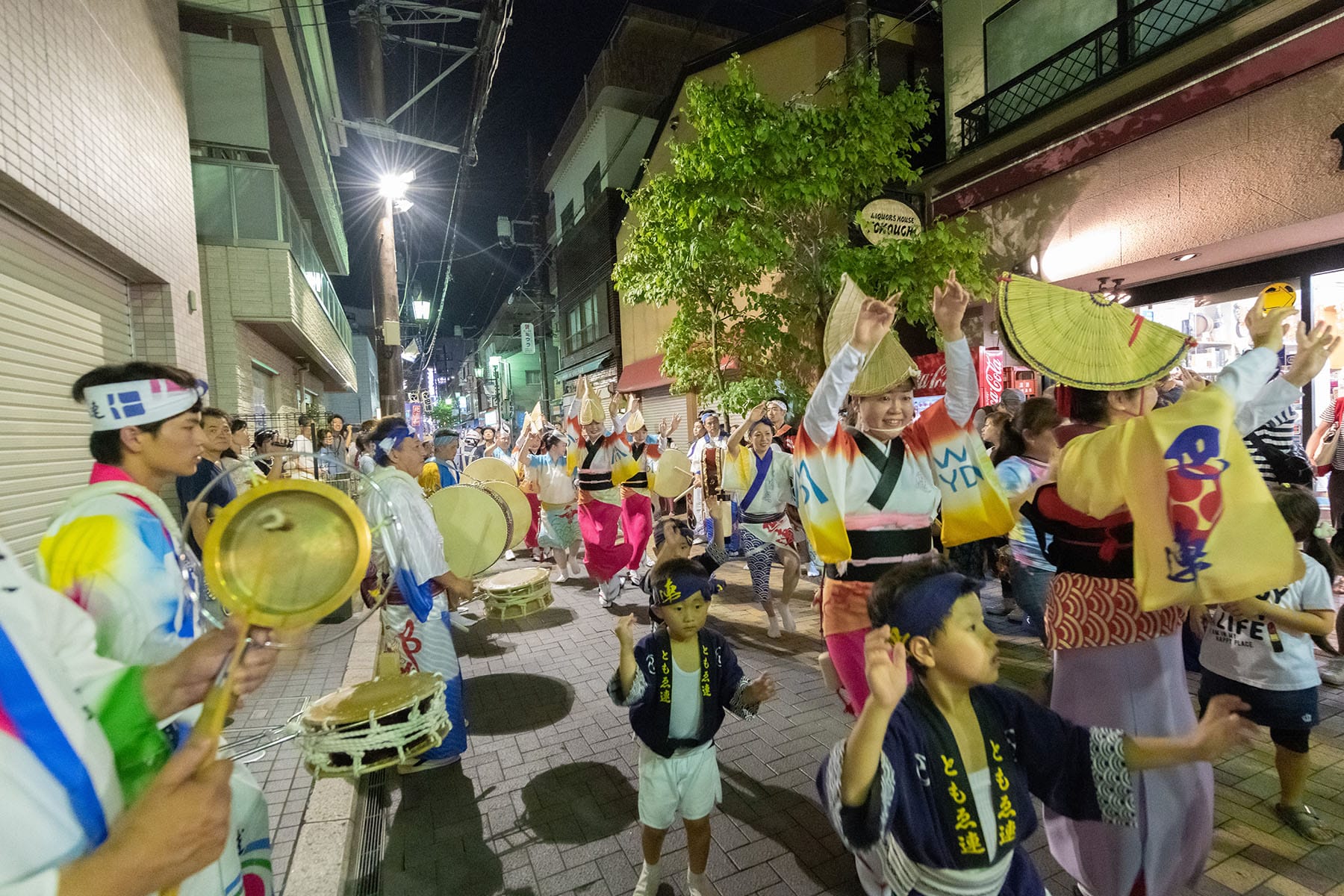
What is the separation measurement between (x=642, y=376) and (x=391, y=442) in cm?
1504

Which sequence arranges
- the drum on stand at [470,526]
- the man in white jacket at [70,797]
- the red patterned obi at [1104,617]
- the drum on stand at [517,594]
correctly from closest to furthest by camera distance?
the man in white jacket at [70,797]
the red patterned obi at [1104,617]
the drum on stand at [470,526]
the drum on stand at [517,594]

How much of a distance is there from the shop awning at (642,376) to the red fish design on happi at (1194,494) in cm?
1445

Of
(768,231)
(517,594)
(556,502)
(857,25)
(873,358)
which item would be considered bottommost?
(517,594)

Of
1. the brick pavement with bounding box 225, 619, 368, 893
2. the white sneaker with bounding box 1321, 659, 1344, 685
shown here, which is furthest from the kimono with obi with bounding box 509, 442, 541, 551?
the white sneaker with bounding box 1321, 659, 1344, 685

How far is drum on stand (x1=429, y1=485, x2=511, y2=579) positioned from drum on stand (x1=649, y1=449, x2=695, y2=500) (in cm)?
399

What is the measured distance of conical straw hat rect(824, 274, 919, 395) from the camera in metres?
3.04

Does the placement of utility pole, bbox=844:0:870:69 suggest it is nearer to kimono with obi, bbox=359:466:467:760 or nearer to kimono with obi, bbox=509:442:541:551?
kimono with obi, bbox=509:442:541:551

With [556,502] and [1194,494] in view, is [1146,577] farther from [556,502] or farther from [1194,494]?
[556,502]

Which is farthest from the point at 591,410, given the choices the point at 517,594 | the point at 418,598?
the point at 418,598

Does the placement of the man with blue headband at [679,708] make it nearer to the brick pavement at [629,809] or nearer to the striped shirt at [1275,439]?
the brick pavement at [629,809]

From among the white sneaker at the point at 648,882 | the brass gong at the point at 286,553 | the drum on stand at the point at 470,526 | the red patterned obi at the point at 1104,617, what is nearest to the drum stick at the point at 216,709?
the brass gong at the point at 286,553

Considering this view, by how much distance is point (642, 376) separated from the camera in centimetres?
1886

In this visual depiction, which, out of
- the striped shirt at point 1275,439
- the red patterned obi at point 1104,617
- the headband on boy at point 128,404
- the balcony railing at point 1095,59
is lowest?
the red patterned obi at point 1104,617

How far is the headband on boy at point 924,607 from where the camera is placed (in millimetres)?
1693
